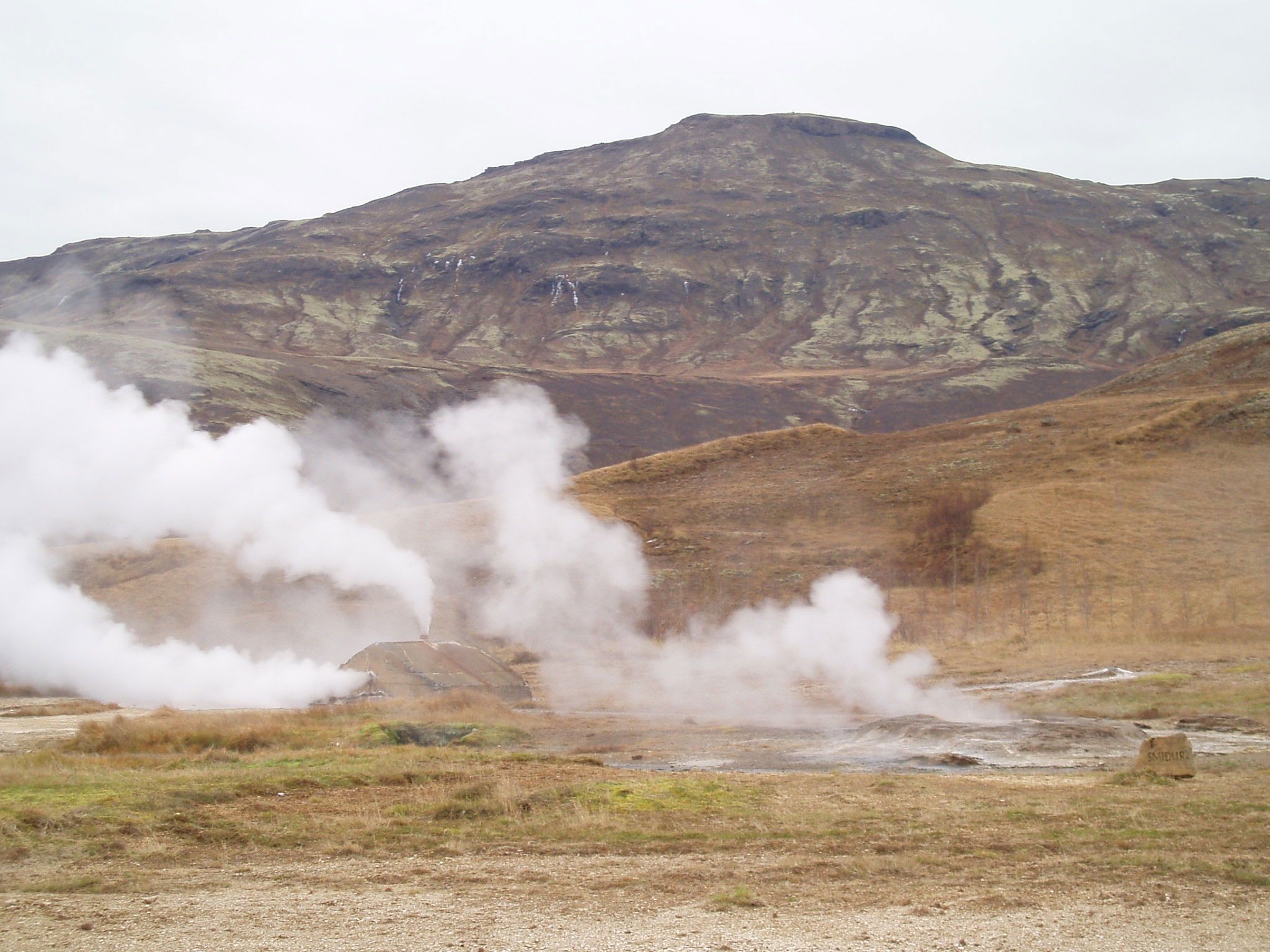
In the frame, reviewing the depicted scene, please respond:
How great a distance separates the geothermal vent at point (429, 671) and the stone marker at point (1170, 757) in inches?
826

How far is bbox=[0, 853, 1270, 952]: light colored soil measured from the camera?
9070mm

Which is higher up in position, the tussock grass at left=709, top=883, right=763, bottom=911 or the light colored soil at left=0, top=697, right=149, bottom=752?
the light colored soil at left=0, top=697, right=149, bottom=752

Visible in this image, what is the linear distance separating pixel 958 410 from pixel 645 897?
13990 cm

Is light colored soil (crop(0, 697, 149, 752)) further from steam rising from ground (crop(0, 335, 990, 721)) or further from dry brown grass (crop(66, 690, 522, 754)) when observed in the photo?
steam rising from ground (crop(0, 335, 990, 721))

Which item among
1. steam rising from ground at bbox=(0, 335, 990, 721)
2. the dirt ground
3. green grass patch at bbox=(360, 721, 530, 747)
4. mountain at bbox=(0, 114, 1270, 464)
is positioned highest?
mountain at bbox=(0, 114, 1270, 464)

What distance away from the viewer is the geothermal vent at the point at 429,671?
32.6 metres

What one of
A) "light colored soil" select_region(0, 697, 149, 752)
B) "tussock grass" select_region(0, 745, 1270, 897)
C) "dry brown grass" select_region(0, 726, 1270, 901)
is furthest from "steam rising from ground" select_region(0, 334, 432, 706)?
"dry brown grass" select_region(0, 726, 1270, 901)

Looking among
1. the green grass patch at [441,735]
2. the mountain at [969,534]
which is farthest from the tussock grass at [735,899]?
the mountain at [969,534]

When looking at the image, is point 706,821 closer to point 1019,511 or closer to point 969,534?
point 969,534

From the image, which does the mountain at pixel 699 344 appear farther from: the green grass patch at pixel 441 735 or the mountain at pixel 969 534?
the green grass patch at pixel 441 735

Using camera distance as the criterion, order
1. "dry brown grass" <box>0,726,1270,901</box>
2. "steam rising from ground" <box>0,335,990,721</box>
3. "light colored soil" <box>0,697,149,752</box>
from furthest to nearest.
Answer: "steam rising from ground" <box>0,335,990,721</box>
"light colored soil" <box>0,697,149,752</box>
"dry brown grass" <box>0,726,1270,901</box>

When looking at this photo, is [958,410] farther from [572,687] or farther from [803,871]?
[803,871]

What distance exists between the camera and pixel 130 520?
53.0 metres

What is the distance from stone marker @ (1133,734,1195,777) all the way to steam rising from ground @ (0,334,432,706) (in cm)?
2567
